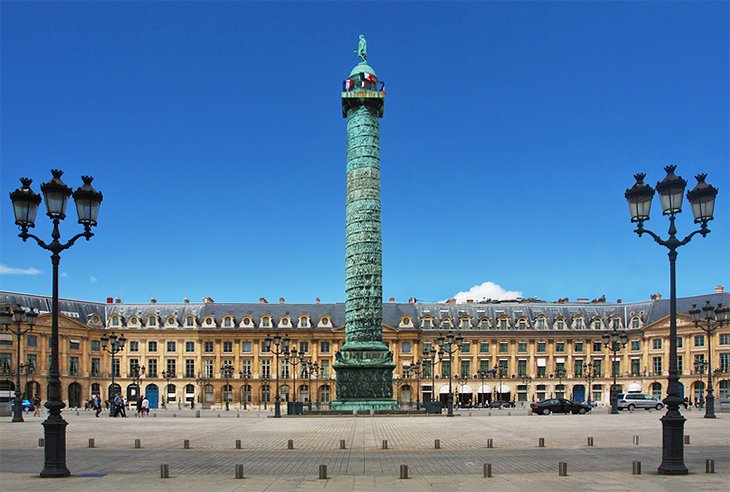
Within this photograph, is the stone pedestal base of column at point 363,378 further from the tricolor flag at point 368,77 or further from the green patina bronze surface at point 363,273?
the tricolor flag at point 368,77

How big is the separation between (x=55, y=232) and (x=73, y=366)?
69850mm

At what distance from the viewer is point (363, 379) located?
4147 centimetres

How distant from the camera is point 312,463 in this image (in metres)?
16.2

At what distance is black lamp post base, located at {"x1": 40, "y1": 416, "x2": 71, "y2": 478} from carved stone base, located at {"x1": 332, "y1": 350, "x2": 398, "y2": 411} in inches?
1091

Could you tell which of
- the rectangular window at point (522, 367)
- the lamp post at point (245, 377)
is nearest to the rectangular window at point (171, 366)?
the lamp post at point (245, 377)

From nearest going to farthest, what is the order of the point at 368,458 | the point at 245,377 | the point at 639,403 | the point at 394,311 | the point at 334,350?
1. the point at 368,458
2. the point at 639,403
3. the point at 245,377
4. the point at 334,350
5. the point at 394,311

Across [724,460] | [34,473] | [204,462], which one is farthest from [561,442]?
[34,473]

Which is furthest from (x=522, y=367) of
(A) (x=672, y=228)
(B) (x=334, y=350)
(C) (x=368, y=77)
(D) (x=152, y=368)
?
(A) (x=672, y=228)

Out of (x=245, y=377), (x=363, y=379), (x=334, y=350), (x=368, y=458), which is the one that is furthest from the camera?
(x=334, y=350)

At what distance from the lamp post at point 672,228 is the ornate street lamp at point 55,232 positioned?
32.9 ft

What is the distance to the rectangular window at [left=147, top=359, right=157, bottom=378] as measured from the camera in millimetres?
82938

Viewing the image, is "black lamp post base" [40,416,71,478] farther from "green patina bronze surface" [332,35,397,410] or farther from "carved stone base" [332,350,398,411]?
"carved stone base" [332,350,398,411]

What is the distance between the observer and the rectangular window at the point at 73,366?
78.8 meters

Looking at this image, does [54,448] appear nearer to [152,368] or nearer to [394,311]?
[152,368]
